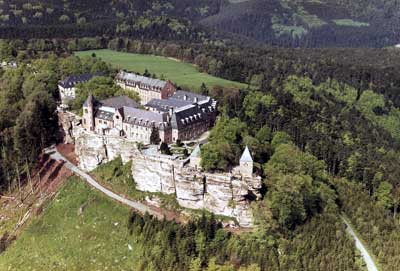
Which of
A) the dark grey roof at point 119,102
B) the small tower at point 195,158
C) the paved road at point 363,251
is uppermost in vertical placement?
the dark grey roof at point 119,102

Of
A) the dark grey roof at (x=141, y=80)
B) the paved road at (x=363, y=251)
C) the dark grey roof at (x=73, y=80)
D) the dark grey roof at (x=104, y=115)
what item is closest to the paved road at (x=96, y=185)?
the dark grey roof at (x=104, y=115)

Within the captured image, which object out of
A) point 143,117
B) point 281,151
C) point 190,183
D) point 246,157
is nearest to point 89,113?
point 143,117

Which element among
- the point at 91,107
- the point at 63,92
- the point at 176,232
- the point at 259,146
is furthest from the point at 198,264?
the point at 63,92

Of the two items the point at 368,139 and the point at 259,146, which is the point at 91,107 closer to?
the point at 259,146

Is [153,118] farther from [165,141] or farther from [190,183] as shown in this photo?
[190,183]

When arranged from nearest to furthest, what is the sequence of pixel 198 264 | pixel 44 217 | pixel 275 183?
pixel 198 264
pixel 275 183
pixel 44 217

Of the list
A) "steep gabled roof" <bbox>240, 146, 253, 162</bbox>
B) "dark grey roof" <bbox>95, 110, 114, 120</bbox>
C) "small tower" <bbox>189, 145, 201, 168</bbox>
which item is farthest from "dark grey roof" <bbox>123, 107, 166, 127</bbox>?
"steep gabled roof" <bbox>240, 146, 253, 162</bbox>

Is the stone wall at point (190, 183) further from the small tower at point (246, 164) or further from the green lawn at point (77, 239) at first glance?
the green lawn at point (77, 239)
